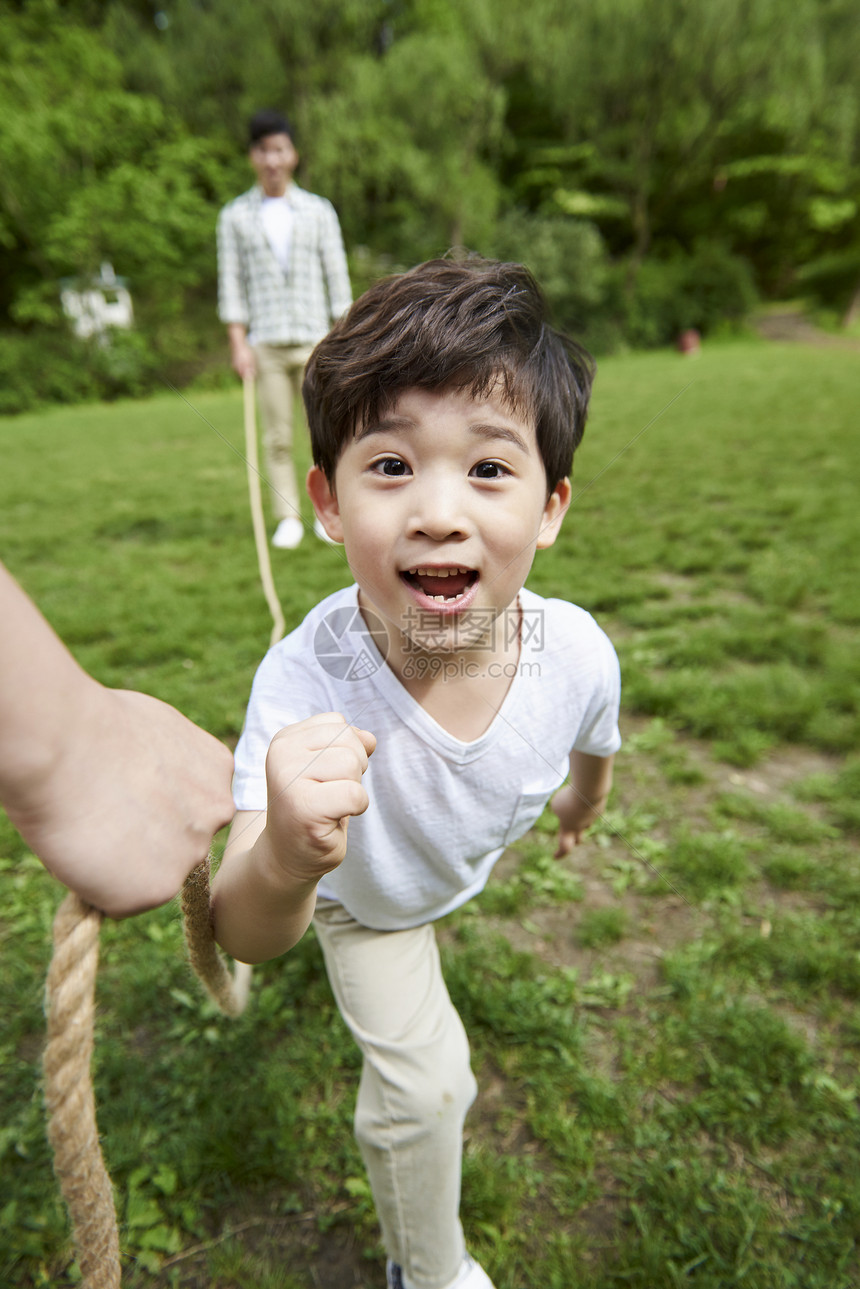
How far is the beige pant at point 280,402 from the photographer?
443 centimetres

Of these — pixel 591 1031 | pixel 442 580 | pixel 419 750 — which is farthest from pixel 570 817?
pixel 442 580

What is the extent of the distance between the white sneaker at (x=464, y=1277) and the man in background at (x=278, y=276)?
329 cm

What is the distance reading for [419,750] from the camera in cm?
130

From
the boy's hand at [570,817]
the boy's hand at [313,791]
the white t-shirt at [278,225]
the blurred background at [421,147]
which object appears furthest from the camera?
the blurred background at [421,147]

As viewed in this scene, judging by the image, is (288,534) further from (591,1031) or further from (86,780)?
(86,780)

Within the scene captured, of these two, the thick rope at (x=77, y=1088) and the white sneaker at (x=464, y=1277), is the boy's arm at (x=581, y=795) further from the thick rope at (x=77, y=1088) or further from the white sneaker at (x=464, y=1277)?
the thick rope at (x=77, y=1088)

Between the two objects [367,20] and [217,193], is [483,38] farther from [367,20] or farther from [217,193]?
[217,193]

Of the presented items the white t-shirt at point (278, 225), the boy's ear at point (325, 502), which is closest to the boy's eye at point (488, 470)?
the boy's ear at point (325, 502)

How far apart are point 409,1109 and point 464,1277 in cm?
35

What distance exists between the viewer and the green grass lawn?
147 cm

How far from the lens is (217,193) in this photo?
1886cm

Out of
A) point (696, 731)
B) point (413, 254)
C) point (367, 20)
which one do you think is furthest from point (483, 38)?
point (696, 731)

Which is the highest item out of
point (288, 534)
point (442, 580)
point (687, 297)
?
point (442, 580)

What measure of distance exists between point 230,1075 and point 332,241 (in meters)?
4.23
